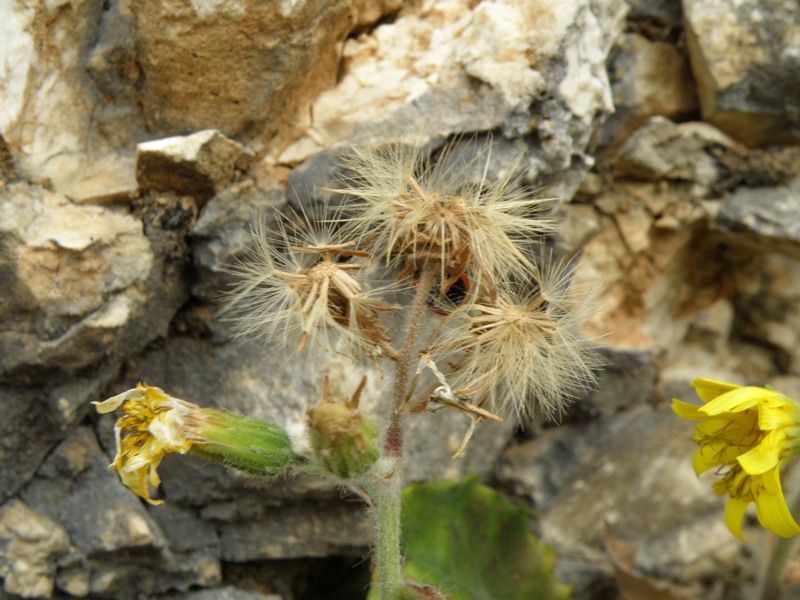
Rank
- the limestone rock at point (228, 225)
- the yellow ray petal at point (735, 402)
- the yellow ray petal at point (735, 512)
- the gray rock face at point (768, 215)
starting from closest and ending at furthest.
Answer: the yellow ray petal at point (735, 402) < the yellow ray petal at point (735, 512) < the limestone rock at point (228, 225) < the gray rock face at point (768, 215)

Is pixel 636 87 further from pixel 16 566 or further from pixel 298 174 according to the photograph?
pixel 16 566

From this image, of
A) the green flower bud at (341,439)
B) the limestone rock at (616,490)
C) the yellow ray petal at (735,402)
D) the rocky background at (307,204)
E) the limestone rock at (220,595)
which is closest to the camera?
the green flower bud at (341,439)

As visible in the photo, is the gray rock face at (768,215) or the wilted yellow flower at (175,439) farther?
the gray rock face at (768,215)

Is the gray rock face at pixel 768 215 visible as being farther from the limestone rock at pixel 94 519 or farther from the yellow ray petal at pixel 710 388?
the limestone rock at pixel 94 519

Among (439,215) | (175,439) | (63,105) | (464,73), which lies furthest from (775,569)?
(63,105)

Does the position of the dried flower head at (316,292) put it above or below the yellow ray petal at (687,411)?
above

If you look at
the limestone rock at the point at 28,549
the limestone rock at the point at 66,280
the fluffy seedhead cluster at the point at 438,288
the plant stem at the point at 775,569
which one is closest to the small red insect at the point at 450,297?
the fluffy seedhead cluster at the point at 438,288

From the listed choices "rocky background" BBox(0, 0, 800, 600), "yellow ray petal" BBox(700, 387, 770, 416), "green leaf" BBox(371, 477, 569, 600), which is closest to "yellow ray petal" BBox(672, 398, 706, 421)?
"yellow ray petal" BBox(700, 387, 770, 416)

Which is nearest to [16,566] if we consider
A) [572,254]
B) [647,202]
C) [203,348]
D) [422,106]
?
[203,348]
